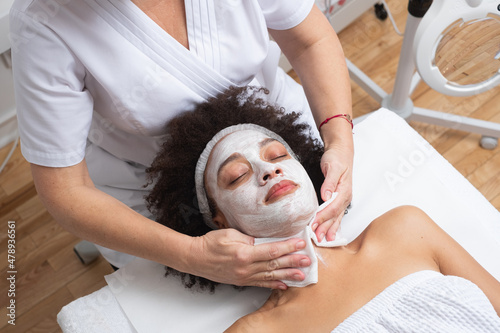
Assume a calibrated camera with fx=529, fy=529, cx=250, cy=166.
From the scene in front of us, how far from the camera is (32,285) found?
6.81ft

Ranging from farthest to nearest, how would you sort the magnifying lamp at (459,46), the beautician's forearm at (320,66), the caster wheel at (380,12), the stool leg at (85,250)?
the caster wheel at (380,12)
the stool leg at (85,250)
the magnifying lamp at (459,46)
the beautician's forearm at (320,66)

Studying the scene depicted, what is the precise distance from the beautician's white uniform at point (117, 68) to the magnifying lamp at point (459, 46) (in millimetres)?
418

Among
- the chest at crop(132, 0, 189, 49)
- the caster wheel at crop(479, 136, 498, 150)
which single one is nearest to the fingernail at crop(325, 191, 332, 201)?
the chest at crop(132, 0, 189, 49)

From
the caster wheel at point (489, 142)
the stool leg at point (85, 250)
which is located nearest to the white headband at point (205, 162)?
the stool leg at point (85, 250)

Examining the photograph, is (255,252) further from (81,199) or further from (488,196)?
(488,196)

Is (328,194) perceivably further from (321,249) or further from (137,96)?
(137,96)

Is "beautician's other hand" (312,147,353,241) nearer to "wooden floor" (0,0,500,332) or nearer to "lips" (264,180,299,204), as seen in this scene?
Answer: "lips" (264,180,299,204)

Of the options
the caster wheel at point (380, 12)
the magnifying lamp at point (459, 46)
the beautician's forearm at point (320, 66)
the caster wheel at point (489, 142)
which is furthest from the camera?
the caster wheel at point (380, 12)

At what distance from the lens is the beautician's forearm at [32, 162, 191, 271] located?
1.17 m

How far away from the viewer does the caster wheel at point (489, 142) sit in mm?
2178

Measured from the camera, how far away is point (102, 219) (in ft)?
3.89

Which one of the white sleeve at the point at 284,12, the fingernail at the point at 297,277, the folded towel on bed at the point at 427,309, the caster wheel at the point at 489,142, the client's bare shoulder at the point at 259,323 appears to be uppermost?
the white sleeve at the point at 284,12

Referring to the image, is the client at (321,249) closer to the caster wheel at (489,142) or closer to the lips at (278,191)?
the lips at (278,191)

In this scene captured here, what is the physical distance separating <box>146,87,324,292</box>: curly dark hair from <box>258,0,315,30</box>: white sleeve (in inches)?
6.7
